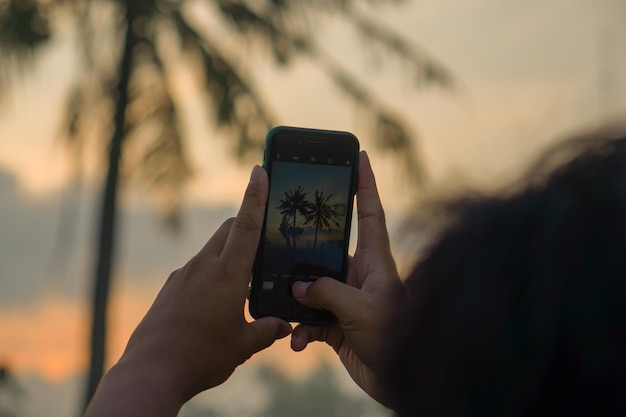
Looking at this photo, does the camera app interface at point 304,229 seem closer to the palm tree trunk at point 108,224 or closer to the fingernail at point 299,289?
the fingernail at point 299,289

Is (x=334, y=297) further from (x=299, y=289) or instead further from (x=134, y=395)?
(x=134, y=395)

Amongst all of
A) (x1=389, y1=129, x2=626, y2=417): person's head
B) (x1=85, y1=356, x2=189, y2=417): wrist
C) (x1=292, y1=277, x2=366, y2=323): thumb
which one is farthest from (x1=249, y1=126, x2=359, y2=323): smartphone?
(x1=389, y1=129, x2=626, y2=417): person's head

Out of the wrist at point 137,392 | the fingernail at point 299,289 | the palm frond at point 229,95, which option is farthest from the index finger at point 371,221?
the palm frond at point 229,95

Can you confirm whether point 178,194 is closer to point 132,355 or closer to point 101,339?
point 101,339

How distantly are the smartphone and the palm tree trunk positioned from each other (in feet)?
33.8

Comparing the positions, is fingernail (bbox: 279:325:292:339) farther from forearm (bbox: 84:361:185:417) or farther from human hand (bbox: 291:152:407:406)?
forearm (bbox: 84:361:185:417)

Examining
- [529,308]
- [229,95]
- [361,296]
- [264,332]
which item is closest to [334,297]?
[361,296]

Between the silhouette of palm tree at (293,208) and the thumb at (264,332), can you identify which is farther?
the silhouette of palm tree at (293,208)

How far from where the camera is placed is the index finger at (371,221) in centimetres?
173

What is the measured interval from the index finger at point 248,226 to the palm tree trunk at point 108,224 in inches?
414

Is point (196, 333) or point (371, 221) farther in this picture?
point (371, 221)

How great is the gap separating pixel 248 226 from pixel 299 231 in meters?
0.32

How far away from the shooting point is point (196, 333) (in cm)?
131

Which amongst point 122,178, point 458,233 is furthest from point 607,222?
point 122,178
